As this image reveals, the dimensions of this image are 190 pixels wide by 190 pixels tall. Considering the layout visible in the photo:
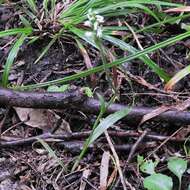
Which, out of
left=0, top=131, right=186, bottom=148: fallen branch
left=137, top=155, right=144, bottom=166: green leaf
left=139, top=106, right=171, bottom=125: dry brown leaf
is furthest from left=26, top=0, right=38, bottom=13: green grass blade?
left=137, top=155, right=144, bottom=166: green leaf

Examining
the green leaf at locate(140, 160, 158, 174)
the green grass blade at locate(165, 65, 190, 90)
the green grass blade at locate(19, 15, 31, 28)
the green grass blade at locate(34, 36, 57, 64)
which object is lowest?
the green leaf at locate(140, 160, 158, 174)

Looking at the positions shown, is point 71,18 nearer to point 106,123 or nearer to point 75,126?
point 75,126

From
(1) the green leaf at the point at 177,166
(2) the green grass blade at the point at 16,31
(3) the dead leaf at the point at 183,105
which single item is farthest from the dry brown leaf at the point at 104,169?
(2) the green grass blade at the point at 16,31

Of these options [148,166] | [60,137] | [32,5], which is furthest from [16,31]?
[148,166]

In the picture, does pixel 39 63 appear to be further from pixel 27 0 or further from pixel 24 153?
pixel 24 153

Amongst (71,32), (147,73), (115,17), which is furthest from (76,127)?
(115,17)

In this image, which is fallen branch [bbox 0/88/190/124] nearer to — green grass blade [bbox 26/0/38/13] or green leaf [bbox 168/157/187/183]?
green leaf [bbox 168/157/187/183]

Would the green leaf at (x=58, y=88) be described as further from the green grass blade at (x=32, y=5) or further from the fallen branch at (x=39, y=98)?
the green grass blade at (x=32, y=5)
